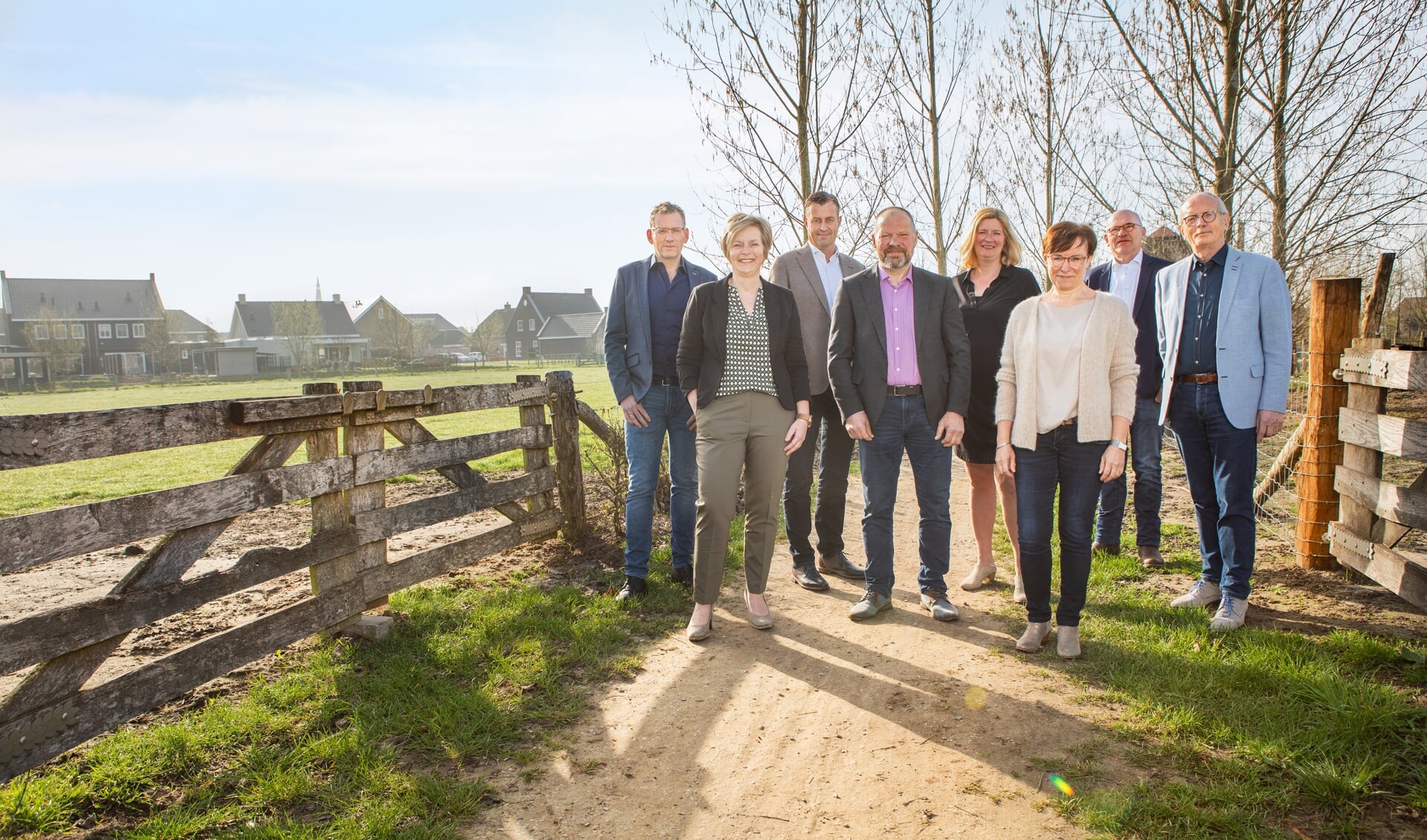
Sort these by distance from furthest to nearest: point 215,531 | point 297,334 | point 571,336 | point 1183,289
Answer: point 571,336
point 297,334
point 1183,289
point 215,531

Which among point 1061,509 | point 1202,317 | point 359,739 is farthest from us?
point 1202,317

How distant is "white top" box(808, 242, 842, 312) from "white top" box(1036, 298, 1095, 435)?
1642mm

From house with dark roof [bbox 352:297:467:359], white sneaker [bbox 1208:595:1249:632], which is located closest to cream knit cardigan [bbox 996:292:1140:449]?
white sneaker [bbox 1208:595:1249:632]

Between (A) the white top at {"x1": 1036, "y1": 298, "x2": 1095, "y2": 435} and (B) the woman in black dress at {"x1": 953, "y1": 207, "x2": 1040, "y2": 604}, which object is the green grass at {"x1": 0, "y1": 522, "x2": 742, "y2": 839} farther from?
(A) the white top at {"x1": 1036, "y1": 298, "x2": 1095, "y2": 435}

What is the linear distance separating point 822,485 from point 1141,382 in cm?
230

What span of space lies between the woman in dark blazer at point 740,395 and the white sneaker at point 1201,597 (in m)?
2.43

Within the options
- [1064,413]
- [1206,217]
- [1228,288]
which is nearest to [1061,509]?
[1064,413]

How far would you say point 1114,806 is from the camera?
2.77 metres

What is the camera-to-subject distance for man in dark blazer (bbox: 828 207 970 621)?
4629 millimetres

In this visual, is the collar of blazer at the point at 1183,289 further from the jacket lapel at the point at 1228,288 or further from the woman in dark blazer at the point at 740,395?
the woman in dark blazer at the point at 740,395

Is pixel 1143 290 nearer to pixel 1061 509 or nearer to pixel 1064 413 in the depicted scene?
pixel 1064 413

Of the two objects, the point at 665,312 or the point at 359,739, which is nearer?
the point at 359,739

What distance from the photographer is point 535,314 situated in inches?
3250

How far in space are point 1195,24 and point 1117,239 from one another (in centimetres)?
413
